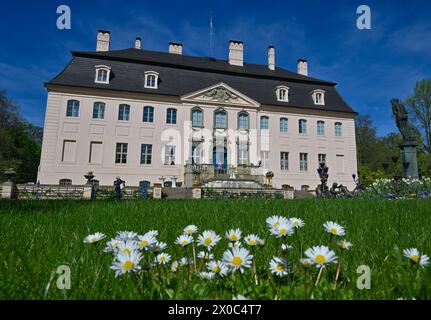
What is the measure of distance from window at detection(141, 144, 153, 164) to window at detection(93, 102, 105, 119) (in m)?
4.68

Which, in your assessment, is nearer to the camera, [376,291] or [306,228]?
[376,291]

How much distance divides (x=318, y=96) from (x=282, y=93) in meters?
4.54

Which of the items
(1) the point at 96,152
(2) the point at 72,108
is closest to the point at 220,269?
(1) the point at 96,152

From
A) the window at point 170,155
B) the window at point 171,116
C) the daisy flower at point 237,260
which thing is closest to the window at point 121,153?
the window at point 170,155

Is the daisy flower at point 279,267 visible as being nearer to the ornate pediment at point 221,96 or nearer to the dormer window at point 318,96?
the ornate pediment at point 221,96

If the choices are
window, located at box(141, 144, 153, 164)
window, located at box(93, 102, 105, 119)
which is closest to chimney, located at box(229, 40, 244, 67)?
window, located at box(141, 144, 153, 164)

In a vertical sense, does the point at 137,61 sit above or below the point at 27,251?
above

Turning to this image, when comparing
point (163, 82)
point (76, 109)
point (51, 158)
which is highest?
point (163, 82)

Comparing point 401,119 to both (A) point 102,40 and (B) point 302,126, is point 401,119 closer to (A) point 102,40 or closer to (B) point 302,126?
(B) point 302,126

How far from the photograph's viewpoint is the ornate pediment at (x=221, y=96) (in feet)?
86.3
